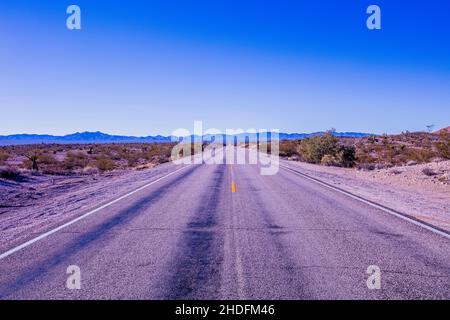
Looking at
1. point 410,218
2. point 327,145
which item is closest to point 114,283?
point 410,218

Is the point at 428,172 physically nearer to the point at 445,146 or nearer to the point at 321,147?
the point at 445,146

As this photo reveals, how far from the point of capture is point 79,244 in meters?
7.23

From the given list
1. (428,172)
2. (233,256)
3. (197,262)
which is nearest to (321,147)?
(428,172)

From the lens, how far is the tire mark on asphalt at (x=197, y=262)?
499 cm

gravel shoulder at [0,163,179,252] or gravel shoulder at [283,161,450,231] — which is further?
gravel shoulder at [283,161,450,231]

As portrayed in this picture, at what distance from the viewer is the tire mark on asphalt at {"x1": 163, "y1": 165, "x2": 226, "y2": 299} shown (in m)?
4.99

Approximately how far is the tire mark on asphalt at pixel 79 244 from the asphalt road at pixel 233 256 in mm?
21

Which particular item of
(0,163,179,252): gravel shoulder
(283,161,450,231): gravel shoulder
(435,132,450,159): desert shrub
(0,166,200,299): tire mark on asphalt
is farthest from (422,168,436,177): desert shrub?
(0,163,179,252): gravel shoulder

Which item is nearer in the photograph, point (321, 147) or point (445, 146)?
point (445, 146)

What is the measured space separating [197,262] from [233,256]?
24.6 inches

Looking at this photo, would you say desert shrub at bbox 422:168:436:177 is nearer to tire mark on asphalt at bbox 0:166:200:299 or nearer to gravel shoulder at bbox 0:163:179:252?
tire mark on asphalt at bbox 0:166:200:299

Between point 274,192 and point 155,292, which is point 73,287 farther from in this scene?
point 274,192

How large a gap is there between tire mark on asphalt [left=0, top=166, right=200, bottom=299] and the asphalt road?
0.02 meters
